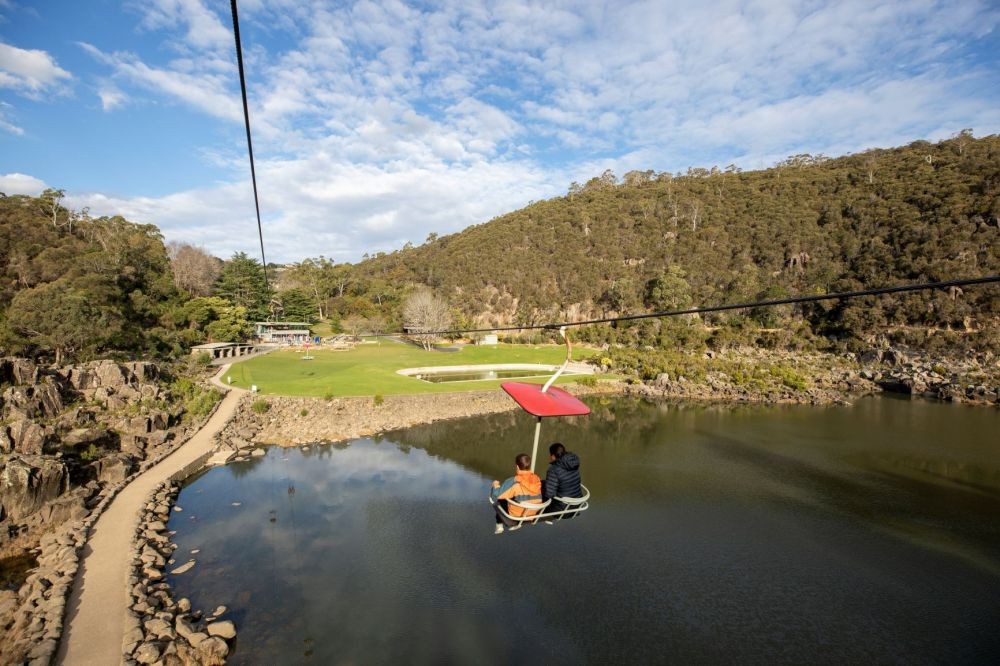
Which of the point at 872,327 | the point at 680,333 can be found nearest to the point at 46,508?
the point at 680,333

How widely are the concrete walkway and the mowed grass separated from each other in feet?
45.2

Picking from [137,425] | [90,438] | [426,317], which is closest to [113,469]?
[90,438]

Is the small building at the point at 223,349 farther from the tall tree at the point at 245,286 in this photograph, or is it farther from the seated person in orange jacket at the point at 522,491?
the seated person in orange jacket at the point at 522,491

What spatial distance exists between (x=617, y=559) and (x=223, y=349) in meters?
45.0

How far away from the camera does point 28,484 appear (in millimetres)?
14273

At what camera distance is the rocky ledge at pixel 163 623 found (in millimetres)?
9219

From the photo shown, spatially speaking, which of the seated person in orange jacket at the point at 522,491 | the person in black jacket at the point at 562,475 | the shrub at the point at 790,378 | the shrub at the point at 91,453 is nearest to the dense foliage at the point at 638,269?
the shrub at the point at 790,378

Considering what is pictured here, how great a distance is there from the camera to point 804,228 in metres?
74.2

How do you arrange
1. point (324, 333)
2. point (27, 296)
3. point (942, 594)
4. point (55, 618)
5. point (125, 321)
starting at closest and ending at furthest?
point (55, 618)
point (942, 594)
point (27, 296)
point (125, 321)
point (324, 333)

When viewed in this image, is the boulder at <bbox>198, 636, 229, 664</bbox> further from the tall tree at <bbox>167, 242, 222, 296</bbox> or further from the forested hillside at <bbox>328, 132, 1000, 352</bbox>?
the tall tree at <bbox>167, 242, 222, 296</bbox>

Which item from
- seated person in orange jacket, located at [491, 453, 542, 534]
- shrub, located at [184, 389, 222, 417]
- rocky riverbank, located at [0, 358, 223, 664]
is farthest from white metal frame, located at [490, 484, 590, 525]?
shrub, located at [184, 389, 222, 417]

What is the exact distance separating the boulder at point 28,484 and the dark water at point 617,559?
377 cm

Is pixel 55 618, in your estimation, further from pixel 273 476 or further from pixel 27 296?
pixel 27 296

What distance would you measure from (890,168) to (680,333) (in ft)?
203
